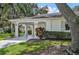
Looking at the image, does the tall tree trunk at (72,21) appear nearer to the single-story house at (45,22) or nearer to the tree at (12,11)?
the single-story house at (45,22)

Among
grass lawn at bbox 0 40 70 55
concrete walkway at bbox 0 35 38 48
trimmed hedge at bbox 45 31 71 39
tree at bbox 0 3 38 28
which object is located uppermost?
tree at bbox 0 3 38 28

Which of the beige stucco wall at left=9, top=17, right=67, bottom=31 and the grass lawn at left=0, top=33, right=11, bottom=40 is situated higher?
the beige stucco wall at left=9, top=17, right=67, bottom=31

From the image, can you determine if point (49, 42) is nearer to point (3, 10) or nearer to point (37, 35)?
point (37, 35)

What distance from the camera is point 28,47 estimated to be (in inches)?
249

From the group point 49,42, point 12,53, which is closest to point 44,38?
point 49,42

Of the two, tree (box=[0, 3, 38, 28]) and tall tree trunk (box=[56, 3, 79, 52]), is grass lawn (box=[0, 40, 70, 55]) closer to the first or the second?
tall tree trunk (box=[56, 3, 79, 52])

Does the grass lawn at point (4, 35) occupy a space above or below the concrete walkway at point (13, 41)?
above

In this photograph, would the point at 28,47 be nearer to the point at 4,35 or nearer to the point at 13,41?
the point at 13,41

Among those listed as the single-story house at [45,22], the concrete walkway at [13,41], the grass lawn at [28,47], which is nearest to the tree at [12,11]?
the single-story house at [45,22]

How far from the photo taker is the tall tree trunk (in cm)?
627

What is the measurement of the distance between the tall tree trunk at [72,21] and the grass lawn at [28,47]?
107mm

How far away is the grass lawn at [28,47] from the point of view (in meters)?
6.31

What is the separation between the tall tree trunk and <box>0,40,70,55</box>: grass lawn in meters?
0.11

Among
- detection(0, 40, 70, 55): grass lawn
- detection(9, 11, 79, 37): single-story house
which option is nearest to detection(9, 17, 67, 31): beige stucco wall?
detection(9, 11, 79, 37): single-story house
